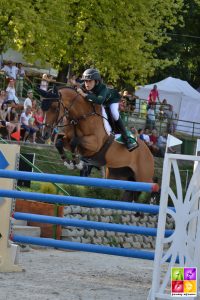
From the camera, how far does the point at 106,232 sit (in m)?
17.4

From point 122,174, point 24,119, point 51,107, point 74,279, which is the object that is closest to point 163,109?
point 24,119

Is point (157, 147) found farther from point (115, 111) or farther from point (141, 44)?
point (115, 111)

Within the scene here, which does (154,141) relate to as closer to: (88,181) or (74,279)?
(74,279)

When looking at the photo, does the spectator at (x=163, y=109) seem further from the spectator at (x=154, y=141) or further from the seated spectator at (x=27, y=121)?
the seated spectator at (x=27, y=121)

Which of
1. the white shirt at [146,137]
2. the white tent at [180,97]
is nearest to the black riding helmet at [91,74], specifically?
the white shirt at [146,137]

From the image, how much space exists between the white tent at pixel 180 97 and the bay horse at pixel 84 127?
21.7 meters

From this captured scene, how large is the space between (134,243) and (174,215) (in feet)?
34.1

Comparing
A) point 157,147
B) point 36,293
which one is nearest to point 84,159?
point 36,293

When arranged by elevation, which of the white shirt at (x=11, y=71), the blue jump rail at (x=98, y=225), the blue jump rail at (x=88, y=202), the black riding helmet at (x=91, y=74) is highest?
the black riding helmet at (x=91, y=74)

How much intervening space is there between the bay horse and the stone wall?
1.28 m

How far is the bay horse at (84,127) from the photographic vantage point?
44.6 ft

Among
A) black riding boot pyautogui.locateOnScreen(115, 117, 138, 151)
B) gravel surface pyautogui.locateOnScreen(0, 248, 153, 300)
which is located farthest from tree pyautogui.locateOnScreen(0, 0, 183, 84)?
gravel surface pyautogui.locateOnScreen(0, 248, 153, 300)

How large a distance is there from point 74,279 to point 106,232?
785cm

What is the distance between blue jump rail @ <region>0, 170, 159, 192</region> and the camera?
28.2 feet
